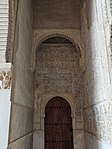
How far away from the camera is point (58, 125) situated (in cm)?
507

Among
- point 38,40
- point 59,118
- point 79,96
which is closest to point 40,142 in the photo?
point 59,118

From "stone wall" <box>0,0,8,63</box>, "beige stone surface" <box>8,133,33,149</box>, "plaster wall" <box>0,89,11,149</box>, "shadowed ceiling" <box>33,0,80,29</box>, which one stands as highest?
"shadowed ceiling" <box>33,0,80,29</box>

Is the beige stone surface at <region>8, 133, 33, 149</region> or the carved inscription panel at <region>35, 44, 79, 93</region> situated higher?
the carved inscription panel at <region>35, 44, 79, 93</region>

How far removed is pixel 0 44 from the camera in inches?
99.8

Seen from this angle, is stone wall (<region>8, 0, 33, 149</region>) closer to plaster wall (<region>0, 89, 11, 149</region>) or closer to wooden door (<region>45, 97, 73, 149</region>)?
plaster wall (<region>0, 89, 11, 149</region>)

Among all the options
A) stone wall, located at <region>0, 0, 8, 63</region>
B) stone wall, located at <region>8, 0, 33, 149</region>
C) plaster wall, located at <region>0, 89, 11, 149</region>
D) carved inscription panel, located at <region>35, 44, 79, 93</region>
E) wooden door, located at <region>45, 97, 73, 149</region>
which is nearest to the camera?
plaster wall, located at <region>0, 89, 11, 149</region>

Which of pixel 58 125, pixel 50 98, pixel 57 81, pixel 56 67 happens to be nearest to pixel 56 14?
pixel 56 67

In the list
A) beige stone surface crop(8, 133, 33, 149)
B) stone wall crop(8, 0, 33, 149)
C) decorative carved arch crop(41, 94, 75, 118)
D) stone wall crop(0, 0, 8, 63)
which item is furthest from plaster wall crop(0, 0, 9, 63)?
decorative carved arch crop(41, 94, 75, 118)

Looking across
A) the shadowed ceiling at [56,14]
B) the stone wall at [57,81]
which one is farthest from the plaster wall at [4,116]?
the shadowed ceiling at [56,14]

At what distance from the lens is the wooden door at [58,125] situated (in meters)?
4.98

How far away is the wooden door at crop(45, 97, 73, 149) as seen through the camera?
4.98 metres

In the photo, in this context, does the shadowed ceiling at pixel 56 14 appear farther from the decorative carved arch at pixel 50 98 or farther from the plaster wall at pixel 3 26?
the plaster wall at pixel 3 26

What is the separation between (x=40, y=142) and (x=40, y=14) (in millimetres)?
3465

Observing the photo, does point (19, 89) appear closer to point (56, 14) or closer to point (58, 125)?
point (58, 125)
